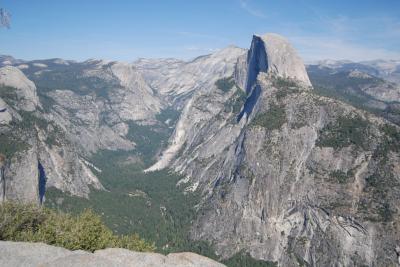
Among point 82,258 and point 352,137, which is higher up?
point 82,258

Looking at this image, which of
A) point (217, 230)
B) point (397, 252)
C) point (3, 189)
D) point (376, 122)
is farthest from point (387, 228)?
point (3, 189)

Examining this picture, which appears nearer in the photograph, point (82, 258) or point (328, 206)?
point (82, 258)

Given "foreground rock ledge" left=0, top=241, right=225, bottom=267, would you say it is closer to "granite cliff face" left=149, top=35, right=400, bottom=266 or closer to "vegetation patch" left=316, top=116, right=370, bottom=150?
"granite cliff face" left=149, top=35, right=400, bottom=266

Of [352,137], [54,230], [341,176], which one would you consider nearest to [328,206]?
[341,176]

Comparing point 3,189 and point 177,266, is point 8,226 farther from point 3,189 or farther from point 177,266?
point 3,189

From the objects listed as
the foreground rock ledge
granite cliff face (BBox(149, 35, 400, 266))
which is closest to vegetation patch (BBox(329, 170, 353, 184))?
granite cliff face (BBox(149, 35, 400, 266))

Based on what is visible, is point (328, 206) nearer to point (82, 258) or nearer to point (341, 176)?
point (341, 176)
